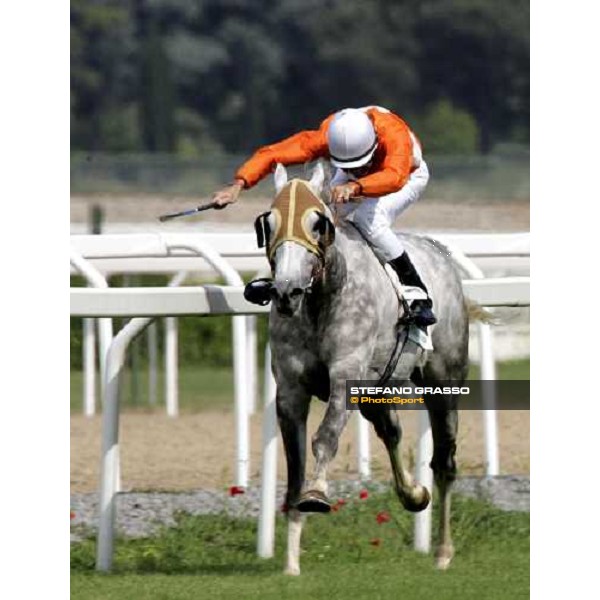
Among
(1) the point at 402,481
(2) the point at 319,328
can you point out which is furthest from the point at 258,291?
(1) the point at 402,481

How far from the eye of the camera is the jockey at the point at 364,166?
6641 millimetres

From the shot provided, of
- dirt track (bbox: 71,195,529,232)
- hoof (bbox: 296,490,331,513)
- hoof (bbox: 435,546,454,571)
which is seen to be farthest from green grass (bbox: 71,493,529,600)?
dirt track (bbox: 71,195,529,232)

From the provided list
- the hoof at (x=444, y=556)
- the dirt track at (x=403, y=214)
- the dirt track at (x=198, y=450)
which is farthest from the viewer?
the dirt track at (x=403, y=214)

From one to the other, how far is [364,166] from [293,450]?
2.92 ft

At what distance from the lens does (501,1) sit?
4022 centimetres

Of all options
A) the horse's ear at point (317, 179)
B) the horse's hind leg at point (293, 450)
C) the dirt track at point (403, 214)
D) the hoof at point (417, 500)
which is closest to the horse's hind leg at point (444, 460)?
the hoof at point (417, 500)

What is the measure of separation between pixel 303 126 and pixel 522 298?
106ft

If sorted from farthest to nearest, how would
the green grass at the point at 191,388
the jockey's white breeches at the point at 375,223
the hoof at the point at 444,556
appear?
the green grass at the point at 191,388 < the hoof at the point at 444,556 < the jockey's white breeches at the point at 375,223

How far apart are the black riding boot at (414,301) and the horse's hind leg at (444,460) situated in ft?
1.81

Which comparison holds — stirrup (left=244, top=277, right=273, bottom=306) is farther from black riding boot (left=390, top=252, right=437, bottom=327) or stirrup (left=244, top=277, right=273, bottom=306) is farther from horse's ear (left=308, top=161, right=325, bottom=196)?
black riding boot (left=390, top=252, right=437, bottom=327)

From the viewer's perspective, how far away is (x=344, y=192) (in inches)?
258

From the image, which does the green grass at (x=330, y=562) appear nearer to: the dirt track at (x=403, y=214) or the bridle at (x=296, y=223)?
the bridle at (x=296, y=223)
